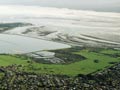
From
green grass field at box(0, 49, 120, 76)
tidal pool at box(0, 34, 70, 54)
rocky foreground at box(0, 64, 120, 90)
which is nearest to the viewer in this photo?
rocky foreground at box(0, 64, 120, 90)

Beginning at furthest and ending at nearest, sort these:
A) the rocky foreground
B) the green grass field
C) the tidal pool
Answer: the tidal pool
the green grass field
the rocky foreground

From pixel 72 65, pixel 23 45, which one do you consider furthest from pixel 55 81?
pixel 23 45

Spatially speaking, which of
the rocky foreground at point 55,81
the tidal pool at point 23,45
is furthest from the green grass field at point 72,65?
the tidal pool at point 23,45

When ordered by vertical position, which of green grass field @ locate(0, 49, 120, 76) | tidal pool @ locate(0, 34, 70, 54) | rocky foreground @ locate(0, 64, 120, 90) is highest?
rocky foreground @ locate(0, 64, 120, 90)

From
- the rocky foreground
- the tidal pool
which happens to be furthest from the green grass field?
the tidal pool

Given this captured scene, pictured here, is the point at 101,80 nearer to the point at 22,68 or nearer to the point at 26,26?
the point at 22,68

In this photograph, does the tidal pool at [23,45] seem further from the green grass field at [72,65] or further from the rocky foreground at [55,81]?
the rocky foreground at [55,81]

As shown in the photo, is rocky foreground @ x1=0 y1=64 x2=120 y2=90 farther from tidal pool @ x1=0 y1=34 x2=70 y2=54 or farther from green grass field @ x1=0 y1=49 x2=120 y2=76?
tidal pool @ x1=0 y1=34 x2=70 y2=54

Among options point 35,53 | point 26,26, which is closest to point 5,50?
point 35,53
